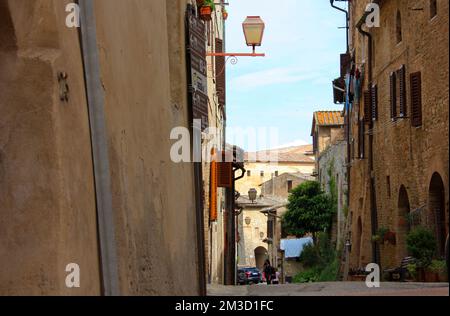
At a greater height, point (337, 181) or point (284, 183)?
point (337, 181)

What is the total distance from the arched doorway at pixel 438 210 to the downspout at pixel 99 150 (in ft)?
40.4

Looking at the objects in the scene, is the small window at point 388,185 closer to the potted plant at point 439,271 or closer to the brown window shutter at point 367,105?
the brown window shutter at point 367,105

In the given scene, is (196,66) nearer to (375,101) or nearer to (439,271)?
(439,271)

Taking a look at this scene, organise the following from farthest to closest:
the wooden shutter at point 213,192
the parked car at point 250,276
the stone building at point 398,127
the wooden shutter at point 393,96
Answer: the parked car at point 250,276 < the wooden shutter at point 393,96 < the wooden shutter at point 213,192 < the stone building at point 398,127

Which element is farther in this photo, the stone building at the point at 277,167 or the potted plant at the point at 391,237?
the stone building at the point at 277,167

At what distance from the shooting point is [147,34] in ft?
29.4

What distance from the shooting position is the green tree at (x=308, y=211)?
4312 cm

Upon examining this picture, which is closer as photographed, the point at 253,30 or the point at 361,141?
the point at 253,30

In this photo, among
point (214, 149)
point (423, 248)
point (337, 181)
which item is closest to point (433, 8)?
point (423, 248)

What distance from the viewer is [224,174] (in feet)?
70.1

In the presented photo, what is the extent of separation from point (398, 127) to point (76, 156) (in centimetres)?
1639

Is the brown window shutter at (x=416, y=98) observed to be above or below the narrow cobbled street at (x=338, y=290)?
above

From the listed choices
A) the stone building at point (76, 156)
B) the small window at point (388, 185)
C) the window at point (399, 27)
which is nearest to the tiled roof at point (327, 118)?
the small window at point (388, 185)

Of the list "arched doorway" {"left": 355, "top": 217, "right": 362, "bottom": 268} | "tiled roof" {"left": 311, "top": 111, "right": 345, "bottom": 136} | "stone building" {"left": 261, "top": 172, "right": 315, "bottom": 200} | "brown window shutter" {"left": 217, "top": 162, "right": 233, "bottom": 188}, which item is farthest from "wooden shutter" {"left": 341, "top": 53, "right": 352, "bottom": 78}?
"stone building" {"left": 261, "top": 172, "right": 315, "bottom": 200}
